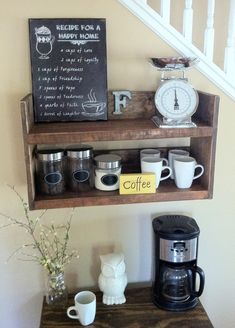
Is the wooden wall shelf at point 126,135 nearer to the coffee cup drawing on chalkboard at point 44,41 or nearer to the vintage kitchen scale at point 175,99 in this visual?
the vintage kitchen scale at point 175,99

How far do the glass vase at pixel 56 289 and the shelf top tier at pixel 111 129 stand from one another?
58 centimetres

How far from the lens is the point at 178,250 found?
4.75ft

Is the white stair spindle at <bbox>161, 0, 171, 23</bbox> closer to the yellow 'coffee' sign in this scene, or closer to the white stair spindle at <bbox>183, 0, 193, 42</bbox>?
the white stair spindle at <bbox>183, 0, 193, 42</bbox>

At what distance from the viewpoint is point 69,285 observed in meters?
1.66

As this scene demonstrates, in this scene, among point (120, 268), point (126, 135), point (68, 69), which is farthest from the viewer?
point (120, 268)

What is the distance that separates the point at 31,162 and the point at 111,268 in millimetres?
532

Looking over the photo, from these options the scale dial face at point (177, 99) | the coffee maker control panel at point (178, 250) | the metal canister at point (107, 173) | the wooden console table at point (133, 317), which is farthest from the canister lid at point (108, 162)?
the wooden console table at point (133, 317)

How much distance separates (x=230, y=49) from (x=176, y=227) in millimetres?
715

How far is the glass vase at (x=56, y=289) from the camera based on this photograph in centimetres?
149

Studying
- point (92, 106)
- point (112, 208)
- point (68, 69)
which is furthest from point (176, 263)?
point (68, 69)

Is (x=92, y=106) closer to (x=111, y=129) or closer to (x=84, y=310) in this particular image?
(x=111, y=129)

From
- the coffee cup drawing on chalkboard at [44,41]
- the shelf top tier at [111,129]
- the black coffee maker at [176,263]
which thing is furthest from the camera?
the black coffee maker at [176,263]

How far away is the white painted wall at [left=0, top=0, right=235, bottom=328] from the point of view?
1.36 metres

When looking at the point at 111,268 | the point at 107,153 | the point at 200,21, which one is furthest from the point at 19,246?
the point at 200,21
